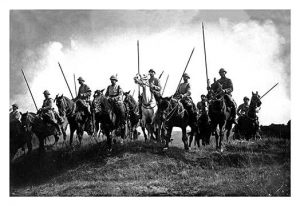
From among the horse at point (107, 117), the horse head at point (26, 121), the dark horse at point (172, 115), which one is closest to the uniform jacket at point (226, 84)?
the dark horse at point (172, 115)

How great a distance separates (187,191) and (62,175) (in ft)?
10.9

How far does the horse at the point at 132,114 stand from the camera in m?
16.9

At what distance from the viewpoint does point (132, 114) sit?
17.3 m

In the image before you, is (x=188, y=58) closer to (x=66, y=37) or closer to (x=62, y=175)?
(x=66, y=37)

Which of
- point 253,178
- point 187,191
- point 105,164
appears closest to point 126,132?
point 105,164

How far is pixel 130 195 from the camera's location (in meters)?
15.1

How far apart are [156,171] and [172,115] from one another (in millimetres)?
1622

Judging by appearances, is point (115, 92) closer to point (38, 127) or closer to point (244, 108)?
point (38, 127)

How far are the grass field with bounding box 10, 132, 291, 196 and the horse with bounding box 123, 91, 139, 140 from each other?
0.76m

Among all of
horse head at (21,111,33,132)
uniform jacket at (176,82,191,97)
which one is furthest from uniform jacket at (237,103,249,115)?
horse head at (21,111,33,132)

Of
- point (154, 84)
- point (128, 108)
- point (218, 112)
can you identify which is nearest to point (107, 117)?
point (128, 108)

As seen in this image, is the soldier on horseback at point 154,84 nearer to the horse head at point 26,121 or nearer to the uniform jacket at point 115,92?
the uniform jacket at point 115,92

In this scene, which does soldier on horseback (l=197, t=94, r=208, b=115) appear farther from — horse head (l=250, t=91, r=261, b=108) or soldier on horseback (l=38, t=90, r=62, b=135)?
soldier on horseback (l=38, t=90, r=62, b=135)

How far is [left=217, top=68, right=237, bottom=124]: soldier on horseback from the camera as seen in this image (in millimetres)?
16188
